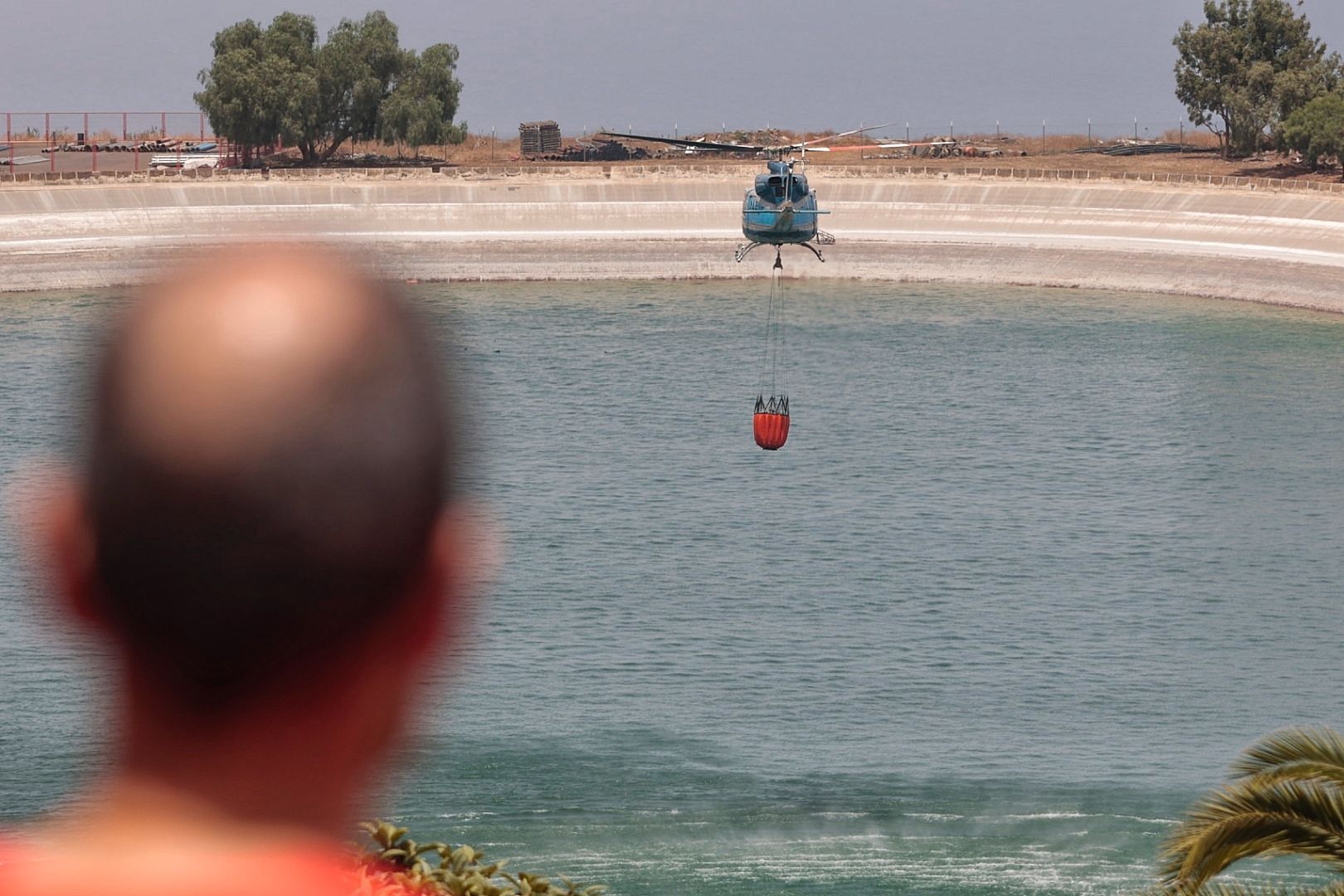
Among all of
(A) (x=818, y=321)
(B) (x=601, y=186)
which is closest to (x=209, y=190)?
(B) (x=601, y=186)

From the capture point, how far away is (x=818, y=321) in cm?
11588

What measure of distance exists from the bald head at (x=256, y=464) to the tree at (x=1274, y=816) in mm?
13986

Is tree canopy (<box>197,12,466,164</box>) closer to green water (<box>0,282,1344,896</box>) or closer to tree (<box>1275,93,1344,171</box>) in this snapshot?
green water (<box>0,282,1344,896</box>)

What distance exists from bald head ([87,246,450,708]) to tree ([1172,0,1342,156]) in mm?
164041

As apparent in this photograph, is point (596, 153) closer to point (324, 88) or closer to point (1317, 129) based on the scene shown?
point (324, 88)

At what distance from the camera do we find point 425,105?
16712cm

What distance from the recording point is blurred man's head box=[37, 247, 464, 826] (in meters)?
Result: 2.44

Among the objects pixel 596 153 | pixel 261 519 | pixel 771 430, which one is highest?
pixel 596 153

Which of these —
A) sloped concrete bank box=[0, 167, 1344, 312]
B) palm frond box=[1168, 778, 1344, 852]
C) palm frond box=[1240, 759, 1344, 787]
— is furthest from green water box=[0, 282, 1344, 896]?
A: sloped concrete bank box=[0, 167, 1344, 312]

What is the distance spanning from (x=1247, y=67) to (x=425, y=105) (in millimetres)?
70428

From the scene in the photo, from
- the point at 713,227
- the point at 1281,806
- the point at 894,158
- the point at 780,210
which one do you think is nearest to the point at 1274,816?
the point at 1281,806

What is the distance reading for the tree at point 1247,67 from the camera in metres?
158

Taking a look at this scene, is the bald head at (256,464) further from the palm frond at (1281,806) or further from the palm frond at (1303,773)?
the palm frond at (1303,773)

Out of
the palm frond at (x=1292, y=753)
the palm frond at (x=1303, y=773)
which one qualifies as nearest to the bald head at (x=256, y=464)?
the palm frond at (x=1292, y=753)
